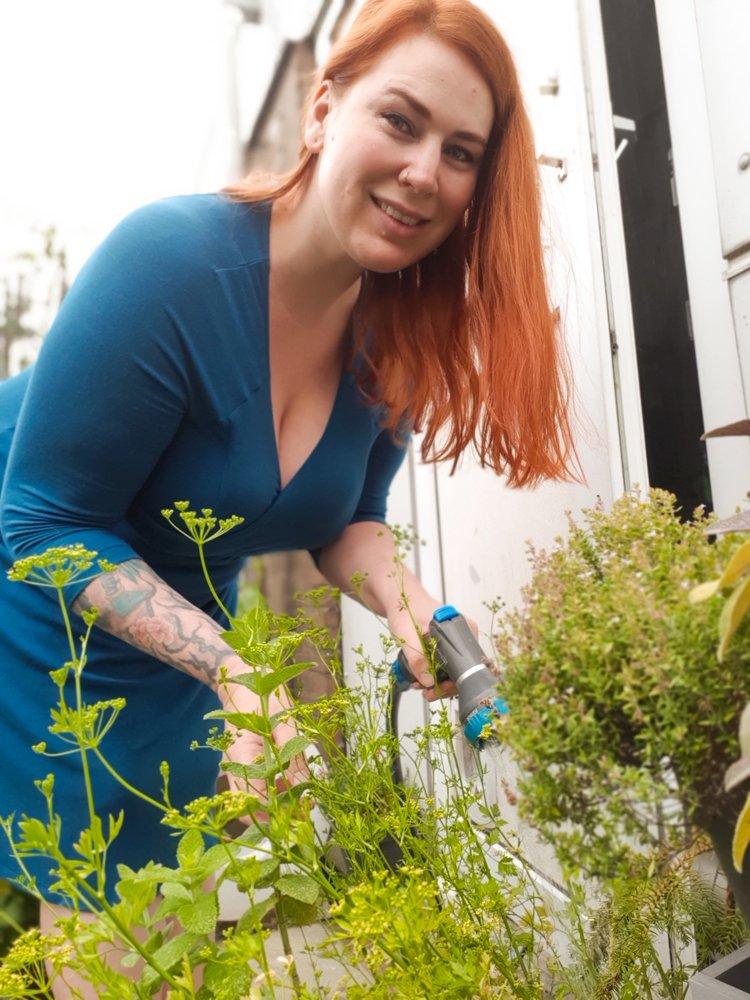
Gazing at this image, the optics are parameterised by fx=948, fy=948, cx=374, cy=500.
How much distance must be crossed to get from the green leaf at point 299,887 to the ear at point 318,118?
3.74 ft

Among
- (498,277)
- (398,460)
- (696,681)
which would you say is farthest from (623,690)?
(398,460)

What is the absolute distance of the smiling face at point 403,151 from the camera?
138cm

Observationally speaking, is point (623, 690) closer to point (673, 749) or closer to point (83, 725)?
point (673, 749)

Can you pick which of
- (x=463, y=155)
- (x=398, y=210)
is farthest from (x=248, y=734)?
(x=463, y=155)

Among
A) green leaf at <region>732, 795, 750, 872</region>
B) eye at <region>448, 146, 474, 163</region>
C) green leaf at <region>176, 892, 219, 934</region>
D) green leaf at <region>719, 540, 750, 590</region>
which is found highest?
eye at <region>448, 146, 474, 163</region>

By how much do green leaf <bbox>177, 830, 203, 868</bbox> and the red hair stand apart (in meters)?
0.83

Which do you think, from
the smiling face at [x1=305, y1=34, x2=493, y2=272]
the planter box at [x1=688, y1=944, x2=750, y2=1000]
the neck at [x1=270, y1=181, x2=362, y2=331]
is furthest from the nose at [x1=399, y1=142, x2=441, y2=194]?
the planter box at [x1=688, y1=944, x2=750, y2=1000]

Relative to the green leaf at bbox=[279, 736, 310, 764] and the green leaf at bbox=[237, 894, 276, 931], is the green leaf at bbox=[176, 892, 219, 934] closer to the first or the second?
the green leaf at bbox=[237, 894, 276, 931]

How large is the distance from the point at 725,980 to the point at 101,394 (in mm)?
1069

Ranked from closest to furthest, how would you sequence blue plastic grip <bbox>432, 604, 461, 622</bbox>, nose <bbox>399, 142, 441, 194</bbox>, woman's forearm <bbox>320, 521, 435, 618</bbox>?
blue plastic grip <bbox>432, 604, 461, 622</bbox>
nose <bbox>399, 142, 441, 194</bbox>
woman's forearm <bbox>320, 521, 435, 618</bbox>

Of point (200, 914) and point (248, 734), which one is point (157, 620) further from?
point (200, 914)

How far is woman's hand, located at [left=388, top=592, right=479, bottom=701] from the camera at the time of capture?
131cm

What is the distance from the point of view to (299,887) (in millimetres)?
960

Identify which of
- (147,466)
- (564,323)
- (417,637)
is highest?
(564,323)
